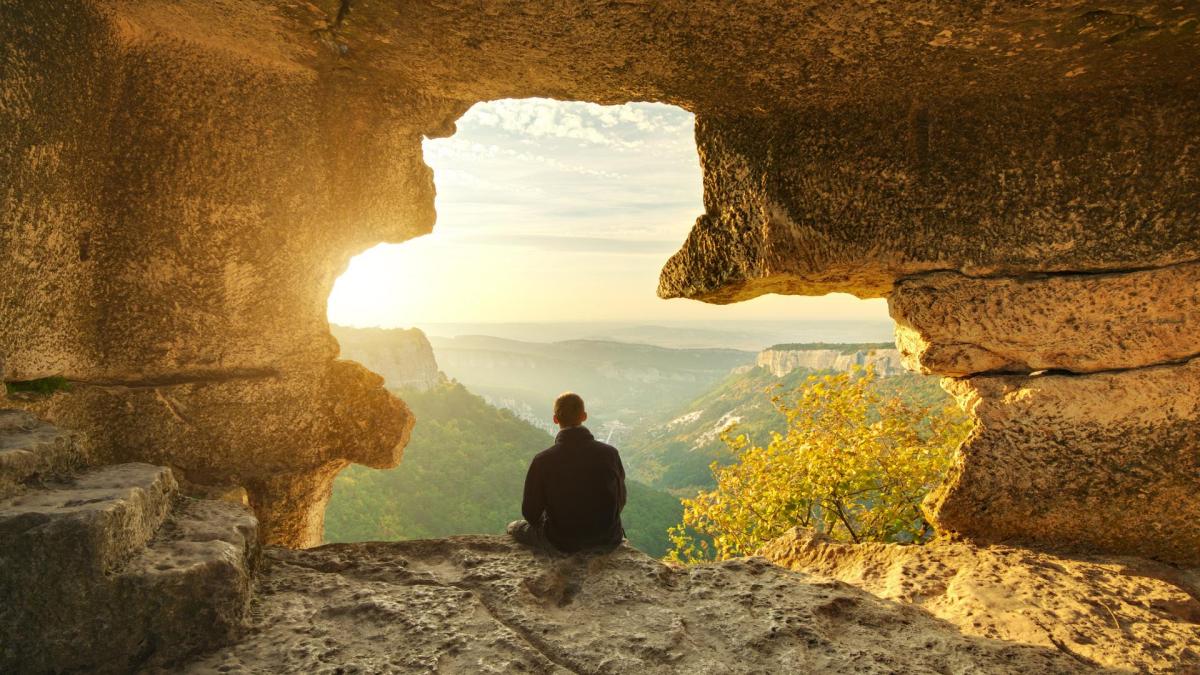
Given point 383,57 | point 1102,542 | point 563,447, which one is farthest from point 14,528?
point 1102,542

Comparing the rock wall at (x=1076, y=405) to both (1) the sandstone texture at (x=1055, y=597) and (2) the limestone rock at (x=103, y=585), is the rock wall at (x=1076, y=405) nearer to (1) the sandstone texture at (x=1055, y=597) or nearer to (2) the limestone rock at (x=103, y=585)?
(1) the sandstone texture at (x=1055, y=597)

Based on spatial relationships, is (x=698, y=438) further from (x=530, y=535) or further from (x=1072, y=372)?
(x=530, y=535)

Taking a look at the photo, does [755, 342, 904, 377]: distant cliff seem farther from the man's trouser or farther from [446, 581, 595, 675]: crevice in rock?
[446, 581, 595, 675]: crevice in rock

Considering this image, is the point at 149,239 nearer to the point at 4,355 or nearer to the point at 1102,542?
the point at 4,355

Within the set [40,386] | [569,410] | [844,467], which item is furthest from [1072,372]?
[40,386]

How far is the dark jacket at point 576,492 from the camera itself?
4.75 metres

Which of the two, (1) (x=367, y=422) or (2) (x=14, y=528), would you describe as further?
(1) (x=367, y=422)

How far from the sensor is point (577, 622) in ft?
12.6

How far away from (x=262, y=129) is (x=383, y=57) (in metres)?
1.18

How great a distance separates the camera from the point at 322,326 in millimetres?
5695

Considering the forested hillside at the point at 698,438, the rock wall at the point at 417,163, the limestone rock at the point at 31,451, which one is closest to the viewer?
the limestone rock at the point at 31,451


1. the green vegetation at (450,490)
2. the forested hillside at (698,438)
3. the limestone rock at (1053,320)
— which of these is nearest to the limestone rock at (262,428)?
the limestone rock at (1053,320)

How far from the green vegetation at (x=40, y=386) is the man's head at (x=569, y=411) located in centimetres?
348

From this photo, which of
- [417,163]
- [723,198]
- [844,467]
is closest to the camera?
[723,198]
